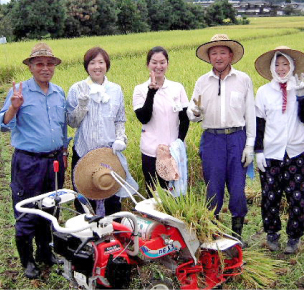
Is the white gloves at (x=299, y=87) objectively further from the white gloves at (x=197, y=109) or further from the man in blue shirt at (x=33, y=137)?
the man in blue shirt at (x=33, y=137)

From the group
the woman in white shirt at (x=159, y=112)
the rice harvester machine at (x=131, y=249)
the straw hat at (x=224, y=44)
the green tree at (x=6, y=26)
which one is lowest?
the rice harvester machine at (x=131, y=249)

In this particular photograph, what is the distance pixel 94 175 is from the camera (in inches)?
121

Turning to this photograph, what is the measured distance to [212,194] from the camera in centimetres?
331

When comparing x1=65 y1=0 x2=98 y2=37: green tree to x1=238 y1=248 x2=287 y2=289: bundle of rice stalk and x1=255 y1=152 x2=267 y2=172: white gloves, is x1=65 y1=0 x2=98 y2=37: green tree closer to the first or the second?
x1=255 y1=152 x2=267 y2=172: white gloves

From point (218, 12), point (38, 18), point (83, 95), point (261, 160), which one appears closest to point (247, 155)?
point (261, 160)

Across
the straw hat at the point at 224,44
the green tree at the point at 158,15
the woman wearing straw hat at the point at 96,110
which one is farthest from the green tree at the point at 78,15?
the straw hat at the point at 224,44

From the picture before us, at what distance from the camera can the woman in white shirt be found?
11.0 ft

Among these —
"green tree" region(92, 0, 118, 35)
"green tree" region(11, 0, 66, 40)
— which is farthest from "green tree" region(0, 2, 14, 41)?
"green tree" region(92, 0, 118, 35)

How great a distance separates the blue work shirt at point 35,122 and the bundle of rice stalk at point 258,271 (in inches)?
60.0

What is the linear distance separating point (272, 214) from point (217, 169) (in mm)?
572

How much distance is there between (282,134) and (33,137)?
172cm

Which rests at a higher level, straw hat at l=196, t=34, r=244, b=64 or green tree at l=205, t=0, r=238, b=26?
green tree at l=205, t=0, r=238, b=26

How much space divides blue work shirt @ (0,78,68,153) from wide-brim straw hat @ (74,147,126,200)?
0.23m

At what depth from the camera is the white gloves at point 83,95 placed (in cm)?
316
